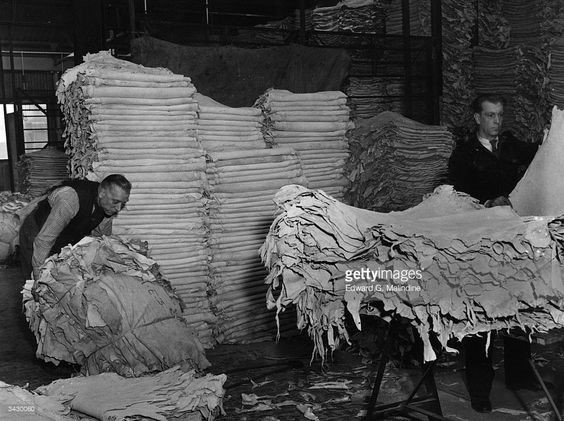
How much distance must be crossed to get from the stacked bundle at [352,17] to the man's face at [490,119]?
173 inches

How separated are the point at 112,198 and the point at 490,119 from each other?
250cm

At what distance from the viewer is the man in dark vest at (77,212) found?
5.01 m

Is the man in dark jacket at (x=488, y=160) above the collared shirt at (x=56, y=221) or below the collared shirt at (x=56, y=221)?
above

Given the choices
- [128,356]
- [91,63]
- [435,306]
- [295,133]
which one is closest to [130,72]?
[91,63]

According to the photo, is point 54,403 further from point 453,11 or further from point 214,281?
point 453,11

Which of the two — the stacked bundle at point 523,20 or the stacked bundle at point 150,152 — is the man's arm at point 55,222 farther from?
the stacked bundle at point 523,20

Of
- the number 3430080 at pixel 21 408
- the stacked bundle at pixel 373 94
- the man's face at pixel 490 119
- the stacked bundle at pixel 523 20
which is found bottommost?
the number 3430080 at pixel 21 408

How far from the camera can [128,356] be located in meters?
4.58

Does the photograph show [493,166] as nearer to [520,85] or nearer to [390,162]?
[390,162]

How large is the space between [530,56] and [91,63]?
506cm

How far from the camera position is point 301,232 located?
2.97 meters

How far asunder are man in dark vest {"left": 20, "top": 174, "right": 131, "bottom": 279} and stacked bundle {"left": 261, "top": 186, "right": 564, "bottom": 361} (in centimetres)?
227

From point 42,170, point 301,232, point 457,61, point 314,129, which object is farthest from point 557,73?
point 42,170

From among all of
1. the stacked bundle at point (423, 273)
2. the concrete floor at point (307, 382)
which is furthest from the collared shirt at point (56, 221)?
the stacked bundle at point (423, 273)
